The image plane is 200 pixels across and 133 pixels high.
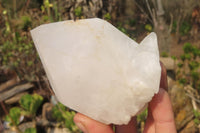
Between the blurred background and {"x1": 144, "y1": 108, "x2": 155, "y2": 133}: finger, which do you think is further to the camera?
the blurred background

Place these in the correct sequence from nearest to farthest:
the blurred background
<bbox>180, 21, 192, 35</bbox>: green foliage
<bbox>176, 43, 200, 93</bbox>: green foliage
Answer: the blurred background, <bbox>176, 43, 200, 93</bbox>: green foliage, <bbox>180, 21, 192, 35</bbox>: green foliage

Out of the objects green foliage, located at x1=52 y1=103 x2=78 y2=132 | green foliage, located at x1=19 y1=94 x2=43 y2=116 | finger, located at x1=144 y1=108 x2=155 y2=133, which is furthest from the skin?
green foliage, located at x1=19 y1=94 x2=43 y2=116

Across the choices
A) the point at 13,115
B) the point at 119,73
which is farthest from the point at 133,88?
the point at 13,115

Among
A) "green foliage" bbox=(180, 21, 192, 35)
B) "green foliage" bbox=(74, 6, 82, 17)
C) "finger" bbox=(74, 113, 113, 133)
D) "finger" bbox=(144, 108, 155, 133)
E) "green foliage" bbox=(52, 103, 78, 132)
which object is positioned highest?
"green foliage" bbox=(74, 6, 82, 17)

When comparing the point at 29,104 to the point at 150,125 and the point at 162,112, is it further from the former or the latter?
the point at 162,112

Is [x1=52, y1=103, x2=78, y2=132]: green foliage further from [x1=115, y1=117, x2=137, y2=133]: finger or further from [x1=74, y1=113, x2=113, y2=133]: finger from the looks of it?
[x1=74, y1=113, x2=113, y2=133]: finger

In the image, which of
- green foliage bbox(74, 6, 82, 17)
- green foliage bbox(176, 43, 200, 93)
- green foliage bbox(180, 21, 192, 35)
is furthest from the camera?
green foliage bbox(180, 21, 192, 35)
